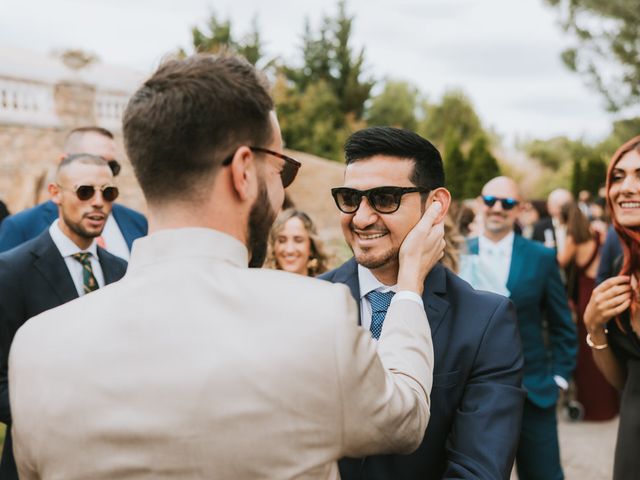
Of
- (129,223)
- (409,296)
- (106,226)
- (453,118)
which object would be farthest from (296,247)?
(453,118)

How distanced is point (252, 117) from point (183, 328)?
515 mm

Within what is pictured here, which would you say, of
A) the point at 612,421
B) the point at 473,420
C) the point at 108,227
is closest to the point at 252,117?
the point at 473,420

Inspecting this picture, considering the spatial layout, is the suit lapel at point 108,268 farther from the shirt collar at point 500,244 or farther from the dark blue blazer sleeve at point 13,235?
the shirt collar at point 500,244

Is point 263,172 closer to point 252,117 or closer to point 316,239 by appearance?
point 252,117

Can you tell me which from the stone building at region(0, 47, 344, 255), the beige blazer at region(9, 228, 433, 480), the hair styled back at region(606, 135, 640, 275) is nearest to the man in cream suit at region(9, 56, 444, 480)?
the beige blazer at region(9, 228, 433, 480)

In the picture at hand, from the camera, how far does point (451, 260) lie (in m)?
4.63

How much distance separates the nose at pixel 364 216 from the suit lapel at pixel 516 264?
266cm

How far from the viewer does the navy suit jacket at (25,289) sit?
3258 millimetres

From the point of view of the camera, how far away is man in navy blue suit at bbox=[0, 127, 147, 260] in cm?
481

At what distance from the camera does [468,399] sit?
220 centimetres

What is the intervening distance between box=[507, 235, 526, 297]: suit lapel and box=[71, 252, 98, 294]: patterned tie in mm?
2886

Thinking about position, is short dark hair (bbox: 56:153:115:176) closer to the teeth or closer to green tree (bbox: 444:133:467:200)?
the teeth

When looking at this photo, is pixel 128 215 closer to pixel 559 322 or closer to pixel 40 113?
pixel 559 322

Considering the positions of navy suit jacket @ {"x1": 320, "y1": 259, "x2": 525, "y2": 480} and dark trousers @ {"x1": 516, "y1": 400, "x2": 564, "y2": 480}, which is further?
dark trousers @ {"x1": 516, "y1": 400, "x2": 564, "y2": 480}
